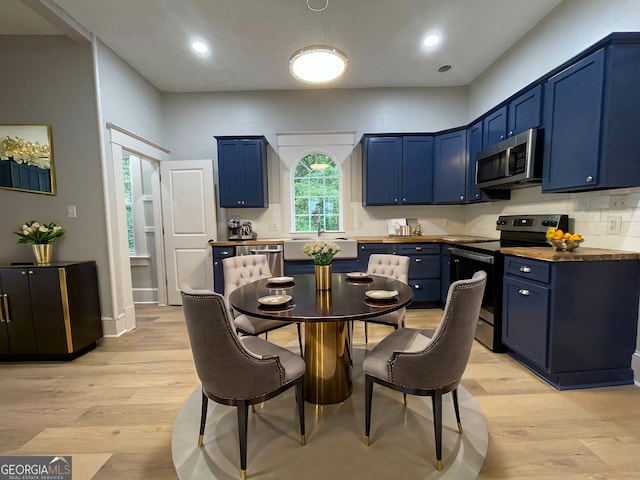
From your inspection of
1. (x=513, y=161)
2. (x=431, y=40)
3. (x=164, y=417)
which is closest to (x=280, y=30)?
(x=431, y=40)

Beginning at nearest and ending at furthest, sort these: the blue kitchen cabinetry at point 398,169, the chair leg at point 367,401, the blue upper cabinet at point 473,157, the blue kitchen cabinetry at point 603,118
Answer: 1. the chair leg at point 367,401
2. the blue kitchen cabinetry at point 603,118
3. the blue upper cabinet at point 473,157
4. the blue kitchen cabinetry at point 398,169

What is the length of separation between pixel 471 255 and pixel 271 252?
229 centimetres

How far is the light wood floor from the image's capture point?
1393mm

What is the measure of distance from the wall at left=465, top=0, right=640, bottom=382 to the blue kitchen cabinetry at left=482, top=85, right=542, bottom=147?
16.9 inches

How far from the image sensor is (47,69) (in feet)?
8.99

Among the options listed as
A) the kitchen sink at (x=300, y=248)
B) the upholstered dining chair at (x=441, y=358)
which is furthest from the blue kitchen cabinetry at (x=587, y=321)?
the kitchen sink at (x=300, y=248)

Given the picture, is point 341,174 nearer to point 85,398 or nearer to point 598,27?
point 598,27

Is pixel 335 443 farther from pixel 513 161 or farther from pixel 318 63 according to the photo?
pixel 513 161

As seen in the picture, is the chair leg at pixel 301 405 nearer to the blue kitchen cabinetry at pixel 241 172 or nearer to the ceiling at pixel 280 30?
the blue kitchen cabinetry at pixel 241 172

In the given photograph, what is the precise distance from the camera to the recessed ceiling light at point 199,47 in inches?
115

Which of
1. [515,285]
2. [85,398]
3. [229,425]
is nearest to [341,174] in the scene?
[515,285]

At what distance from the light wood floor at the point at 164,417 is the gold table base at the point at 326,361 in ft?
2.76

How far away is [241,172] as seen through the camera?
3852mm

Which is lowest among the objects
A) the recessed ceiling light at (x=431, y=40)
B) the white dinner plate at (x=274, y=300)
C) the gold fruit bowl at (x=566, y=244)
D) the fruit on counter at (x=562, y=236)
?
the white dinner plate at (x=274, y=300)
